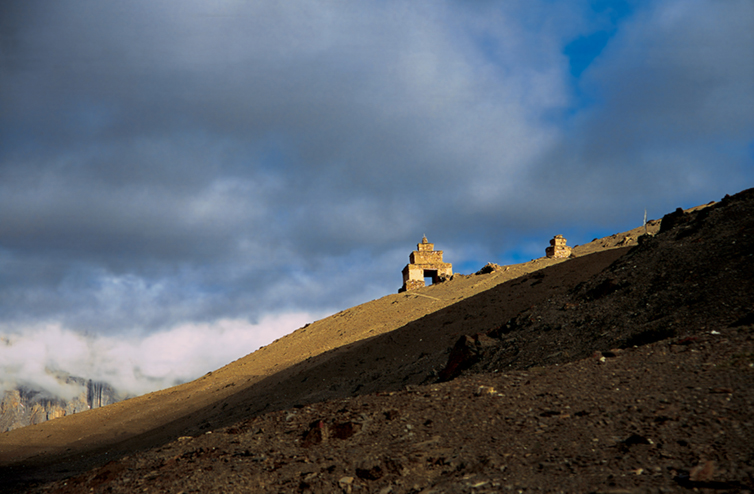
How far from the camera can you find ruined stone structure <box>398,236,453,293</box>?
4000cm

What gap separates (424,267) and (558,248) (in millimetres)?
10922

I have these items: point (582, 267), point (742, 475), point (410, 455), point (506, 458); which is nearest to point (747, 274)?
point (742, 475)

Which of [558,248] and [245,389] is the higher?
[558,248]

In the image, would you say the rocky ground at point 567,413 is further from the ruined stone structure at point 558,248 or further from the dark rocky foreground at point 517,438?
the ruined stone structure at point 558,248

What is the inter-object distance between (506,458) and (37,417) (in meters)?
172

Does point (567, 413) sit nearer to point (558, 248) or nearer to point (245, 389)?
point (245, 389)

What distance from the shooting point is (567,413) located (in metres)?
6.93

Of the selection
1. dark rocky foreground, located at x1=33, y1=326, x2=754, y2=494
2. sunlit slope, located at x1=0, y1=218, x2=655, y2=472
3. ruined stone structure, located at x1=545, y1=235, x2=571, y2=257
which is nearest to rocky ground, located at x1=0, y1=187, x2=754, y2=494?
dark rocky foreground, located at x1=33, y1=326, x2=754, y2=494

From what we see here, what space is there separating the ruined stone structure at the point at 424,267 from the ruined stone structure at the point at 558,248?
8.26m

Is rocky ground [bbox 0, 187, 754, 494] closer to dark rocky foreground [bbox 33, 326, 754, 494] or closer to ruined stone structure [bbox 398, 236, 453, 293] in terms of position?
dark rocky foreground [bbox 33, 326, 754, 494]

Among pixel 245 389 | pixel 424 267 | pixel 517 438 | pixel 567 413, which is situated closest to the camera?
pixel 517 438

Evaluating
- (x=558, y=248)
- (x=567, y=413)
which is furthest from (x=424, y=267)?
(x=567, y=413)

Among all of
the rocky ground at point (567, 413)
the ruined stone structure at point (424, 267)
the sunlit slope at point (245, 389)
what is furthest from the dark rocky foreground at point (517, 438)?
the ruined stone structure at point (424, 267)

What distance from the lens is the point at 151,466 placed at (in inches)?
320
